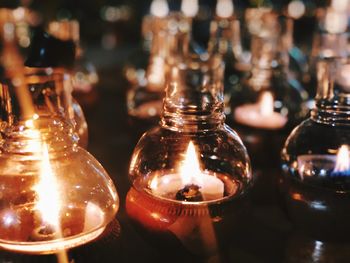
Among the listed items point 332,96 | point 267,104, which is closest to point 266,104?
point 267,104

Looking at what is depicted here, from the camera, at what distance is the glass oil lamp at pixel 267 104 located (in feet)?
3.14

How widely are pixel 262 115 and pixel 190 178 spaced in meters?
0.40

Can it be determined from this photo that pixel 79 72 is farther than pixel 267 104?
Yes

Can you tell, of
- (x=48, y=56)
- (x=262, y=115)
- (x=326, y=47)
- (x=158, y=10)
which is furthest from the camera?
(x=158, y=10)

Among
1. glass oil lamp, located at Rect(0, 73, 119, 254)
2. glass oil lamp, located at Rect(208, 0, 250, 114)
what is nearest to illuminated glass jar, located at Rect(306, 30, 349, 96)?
glass oil lamp, located at Rect(208, 0, 250, 114)

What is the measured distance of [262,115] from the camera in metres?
1.01

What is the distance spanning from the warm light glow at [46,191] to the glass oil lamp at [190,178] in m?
0.10

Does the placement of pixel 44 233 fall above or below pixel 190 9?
below

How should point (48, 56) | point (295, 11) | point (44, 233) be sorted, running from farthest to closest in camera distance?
point (295, 11)
point (48, 56)
point (44, 233)

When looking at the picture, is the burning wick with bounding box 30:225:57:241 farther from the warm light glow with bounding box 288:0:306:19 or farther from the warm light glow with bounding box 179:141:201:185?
the warm light glow with bounding box 288:0:306:19

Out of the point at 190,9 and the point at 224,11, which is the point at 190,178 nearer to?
the point at 224,11

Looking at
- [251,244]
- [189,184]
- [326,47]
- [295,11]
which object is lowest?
[251,244]

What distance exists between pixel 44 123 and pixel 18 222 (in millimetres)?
133

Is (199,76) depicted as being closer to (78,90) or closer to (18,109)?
(78,90)
